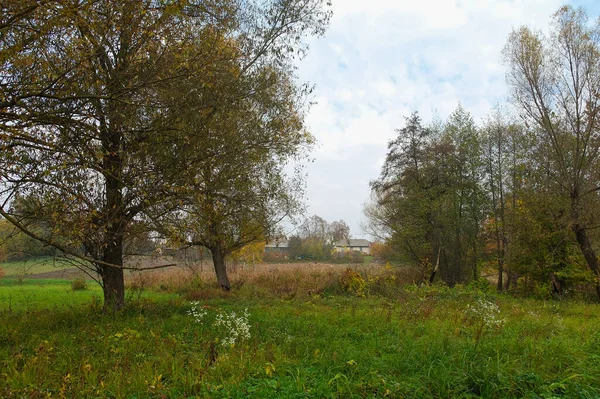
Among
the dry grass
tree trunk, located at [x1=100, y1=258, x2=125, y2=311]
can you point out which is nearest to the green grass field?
tree trunk, located at [x1=100, y1=258, x2=125, y2=311]

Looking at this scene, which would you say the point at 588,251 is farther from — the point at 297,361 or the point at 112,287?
the point at 112,287

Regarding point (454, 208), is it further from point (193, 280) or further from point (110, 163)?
point (110, 163)

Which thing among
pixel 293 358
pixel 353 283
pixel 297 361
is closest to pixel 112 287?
pixel 293 358

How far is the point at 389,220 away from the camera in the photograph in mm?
23734

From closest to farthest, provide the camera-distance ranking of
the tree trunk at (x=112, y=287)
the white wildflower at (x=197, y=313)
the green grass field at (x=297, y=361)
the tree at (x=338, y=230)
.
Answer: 1. the green grass field at (x=297, y=361)
2. the white wildflower at (x=197, y=313)
3. the tree trunk at (x=112, y=287)
4. the tree at (x=338, y=230)

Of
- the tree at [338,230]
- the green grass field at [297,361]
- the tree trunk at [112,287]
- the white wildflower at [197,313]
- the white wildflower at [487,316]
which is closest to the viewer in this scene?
the green grass field at [297,361]

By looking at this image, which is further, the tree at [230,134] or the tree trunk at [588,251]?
the tree trunk at [588,251]

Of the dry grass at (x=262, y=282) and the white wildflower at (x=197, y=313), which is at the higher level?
the white wildflower at (x=197, y=313)


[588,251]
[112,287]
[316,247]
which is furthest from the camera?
[316,247]

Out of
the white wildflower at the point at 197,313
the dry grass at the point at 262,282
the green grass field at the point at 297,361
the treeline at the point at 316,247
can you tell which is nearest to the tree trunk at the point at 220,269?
the dry grass at the point at 262,282

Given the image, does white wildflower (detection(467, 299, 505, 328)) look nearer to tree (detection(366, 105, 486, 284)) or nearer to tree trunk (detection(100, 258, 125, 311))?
tree trunk (detection(100, 258, 125, 311))

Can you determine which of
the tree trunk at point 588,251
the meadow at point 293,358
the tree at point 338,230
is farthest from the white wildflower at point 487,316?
the tree at point 338,230

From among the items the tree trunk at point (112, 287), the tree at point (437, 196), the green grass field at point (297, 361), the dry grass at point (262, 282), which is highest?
the tree at point (437, 196)

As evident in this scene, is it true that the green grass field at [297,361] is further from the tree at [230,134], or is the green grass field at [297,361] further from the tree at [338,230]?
the tree at [338,230]
